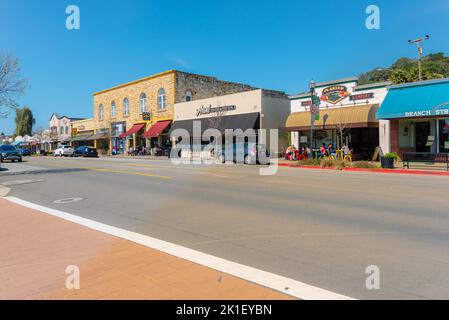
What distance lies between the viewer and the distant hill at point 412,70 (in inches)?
1347

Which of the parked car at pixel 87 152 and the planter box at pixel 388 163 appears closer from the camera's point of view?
the planter box at pixel 388 163

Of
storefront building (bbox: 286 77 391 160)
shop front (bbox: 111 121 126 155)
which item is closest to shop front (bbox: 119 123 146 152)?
shop front (bbox: 111 121 126 155)

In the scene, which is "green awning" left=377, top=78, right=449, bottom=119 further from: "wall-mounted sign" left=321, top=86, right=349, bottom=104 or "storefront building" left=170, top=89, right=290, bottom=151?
"storefront building" left=170, top=89, right=290, bottom=151

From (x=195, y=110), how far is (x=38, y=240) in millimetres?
32936

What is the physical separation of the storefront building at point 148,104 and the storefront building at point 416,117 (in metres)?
25.2

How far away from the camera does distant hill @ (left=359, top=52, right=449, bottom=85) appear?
112 feet

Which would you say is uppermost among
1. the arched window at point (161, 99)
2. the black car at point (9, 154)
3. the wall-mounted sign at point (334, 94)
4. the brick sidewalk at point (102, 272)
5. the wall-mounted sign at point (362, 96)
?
the arched window at point (161, 99)

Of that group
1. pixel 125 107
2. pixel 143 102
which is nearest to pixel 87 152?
pixel 125 107

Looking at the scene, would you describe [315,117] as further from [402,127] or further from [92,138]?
[92,138]

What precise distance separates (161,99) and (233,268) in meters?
41.5

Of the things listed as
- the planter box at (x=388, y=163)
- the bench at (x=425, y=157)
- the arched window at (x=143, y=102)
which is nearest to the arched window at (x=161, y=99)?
the arched window at (x=143, y=102)

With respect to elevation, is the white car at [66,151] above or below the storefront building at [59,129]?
below

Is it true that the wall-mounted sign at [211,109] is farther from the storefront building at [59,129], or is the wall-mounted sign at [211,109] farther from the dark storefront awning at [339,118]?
the storefront building at [59,129]
